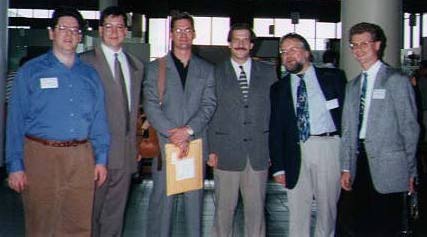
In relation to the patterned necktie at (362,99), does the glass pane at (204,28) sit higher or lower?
higher

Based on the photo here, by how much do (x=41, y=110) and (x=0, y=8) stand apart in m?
5.16

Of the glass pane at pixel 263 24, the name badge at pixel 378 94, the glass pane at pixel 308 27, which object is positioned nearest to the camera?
the name badge at pixel 378 94

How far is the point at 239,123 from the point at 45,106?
57.0 inches

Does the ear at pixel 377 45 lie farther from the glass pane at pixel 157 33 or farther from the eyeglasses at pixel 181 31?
the glass pane at pixel 157 33

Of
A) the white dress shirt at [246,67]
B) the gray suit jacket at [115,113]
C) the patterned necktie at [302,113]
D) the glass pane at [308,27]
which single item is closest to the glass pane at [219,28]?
the glass pane at [308,27]

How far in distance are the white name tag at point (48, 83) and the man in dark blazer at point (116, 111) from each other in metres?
0.56

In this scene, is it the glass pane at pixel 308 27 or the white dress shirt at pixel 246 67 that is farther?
the glass pane at pixel 308 27

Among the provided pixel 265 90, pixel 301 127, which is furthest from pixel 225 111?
pixel 301 127

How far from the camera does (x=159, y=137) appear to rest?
434 cm

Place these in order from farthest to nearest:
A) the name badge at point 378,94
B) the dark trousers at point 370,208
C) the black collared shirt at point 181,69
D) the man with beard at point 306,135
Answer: the black collared shirt at point 181,69 < the man with beard at point 306,135 < the name badge at point 378,94 < the dark trousers at point 370,208

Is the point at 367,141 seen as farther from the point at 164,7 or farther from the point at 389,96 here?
the point at 164,7

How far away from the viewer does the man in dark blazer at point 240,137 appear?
14.5 feet

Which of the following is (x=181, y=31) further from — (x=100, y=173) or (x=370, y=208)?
(x=370, y=208)

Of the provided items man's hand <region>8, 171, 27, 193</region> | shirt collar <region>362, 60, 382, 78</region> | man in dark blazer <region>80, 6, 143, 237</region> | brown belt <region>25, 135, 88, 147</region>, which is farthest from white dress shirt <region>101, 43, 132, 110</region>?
shirt collar <region>362, 60, 382, 78</region>
